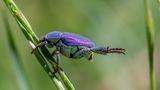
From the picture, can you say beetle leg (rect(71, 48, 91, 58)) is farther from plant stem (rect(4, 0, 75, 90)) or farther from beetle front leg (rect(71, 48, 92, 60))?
plant stem (rect(4, 0, 75, 90))

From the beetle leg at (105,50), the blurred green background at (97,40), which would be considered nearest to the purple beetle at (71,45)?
the beetle leg at (105,50)

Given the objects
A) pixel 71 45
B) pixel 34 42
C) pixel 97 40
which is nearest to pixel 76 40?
pixel 71 45

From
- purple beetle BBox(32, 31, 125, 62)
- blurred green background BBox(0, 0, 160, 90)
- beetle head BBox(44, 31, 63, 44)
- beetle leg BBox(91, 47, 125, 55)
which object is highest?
blurred green background BBox(0, 0, 160, 90)

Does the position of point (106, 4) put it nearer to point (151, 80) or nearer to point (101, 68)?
point (101, 68)

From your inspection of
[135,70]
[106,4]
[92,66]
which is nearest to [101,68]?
[92,66]

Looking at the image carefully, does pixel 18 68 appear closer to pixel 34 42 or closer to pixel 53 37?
pixel 53 37

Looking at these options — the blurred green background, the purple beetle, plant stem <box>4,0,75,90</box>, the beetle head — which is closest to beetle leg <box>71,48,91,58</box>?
the purple beetle

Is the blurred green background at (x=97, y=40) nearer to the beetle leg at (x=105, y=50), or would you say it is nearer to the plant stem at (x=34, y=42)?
the beetle leg at (x=105, y=50)
